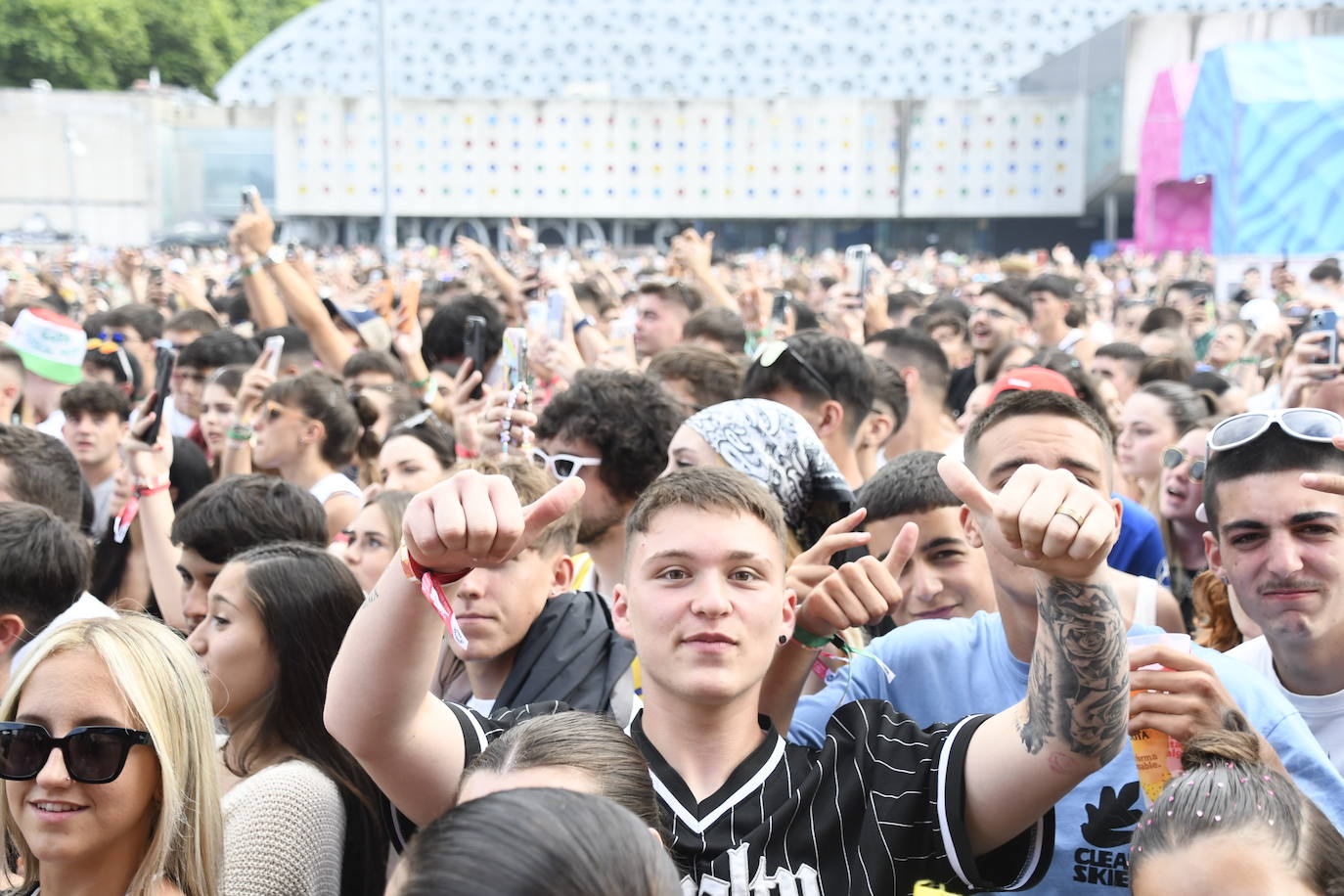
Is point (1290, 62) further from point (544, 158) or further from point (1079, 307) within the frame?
point (544, 158)

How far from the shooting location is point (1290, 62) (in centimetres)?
2655

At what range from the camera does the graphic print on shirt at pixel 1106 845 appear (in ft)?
8.45

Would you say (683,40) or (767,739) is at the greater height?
(683,40)

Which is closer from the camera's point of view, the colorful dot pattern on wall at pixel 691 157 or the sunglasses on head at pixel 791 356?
the sunglasses on head at pixel 791 356

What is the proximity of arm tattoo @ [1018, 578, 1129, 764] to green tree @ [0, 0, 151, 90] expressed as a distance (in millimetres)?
71487

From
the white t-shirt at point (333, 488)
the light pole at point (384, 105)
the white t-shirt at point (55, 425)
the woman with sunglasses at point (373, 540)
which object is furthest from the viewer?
the light pole at point (384, 105)

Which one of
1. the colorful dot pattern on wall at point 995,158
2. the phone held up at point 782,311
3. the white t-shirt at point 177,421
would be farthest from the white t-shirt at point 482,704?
the colorful dot pattern on wall at point 995,158

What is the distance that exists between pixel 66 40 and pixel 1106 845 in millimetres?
71977

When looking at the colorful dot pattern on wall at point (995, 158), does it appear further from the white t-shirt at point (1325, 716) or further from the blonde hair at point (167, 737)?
the blonde hair at point (167, 737)

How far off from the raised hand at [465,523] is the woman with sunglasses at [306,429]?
3.62m

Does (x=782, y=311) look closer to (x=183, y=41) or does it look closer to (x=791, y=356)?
(x=791, y=356)

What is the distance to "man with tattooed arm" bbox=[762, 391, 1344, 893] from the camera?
87.1 inches

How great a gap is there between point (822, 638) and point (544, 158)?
50.6 metres

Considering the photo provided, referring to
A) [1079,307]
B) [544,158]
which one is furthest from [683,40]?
[1079,307]
